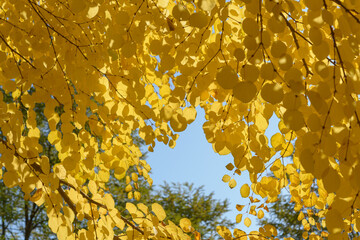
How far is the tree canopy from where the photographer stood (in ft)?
2.56

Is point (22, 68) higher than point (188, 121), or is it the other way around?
point (22, 68)

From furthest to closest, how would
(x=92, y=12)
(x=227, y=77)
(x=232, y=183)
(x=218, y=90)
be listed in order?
(x=232, y=183), (x=218, y=90), (x=92, y=12), (x=227, y=77)

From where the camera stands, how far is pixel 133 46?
40.6 inches

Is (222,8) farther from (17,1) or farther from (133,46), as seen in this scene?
(17,1)

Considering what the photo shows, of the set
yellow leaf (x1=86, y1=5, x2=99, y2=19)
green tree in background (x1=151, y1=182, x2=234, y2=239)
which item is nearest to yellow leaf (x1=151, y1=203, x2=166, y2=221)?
yellow leaf (x1=86, y1=5, x2=99, y2=19)

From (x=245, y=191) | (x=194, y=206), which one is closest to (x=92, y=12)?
(x=245, y=191)

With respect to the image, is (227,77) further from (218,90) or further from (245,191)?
(245,191)

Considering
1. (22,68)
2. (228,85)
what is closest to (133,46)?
(228,85)

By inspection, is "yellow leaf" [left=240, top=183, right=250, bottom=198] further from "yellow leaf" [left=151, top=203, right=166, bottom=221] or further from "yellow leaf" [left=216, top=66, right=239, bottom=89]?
"yellow leaf" [left=216, top=66, right=239, bottom=89]

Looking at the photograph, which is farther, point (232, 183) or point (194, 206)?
point (194, 206)

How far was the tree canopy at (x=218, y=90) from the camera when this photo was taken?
0.78 metres

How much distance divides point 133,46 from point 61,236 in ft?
2.58

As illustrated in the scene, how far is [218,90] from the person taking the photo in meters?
1.34

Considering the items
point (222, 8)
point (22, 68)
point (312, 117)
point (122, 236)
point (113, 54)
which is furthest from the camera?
point (122, 236)
